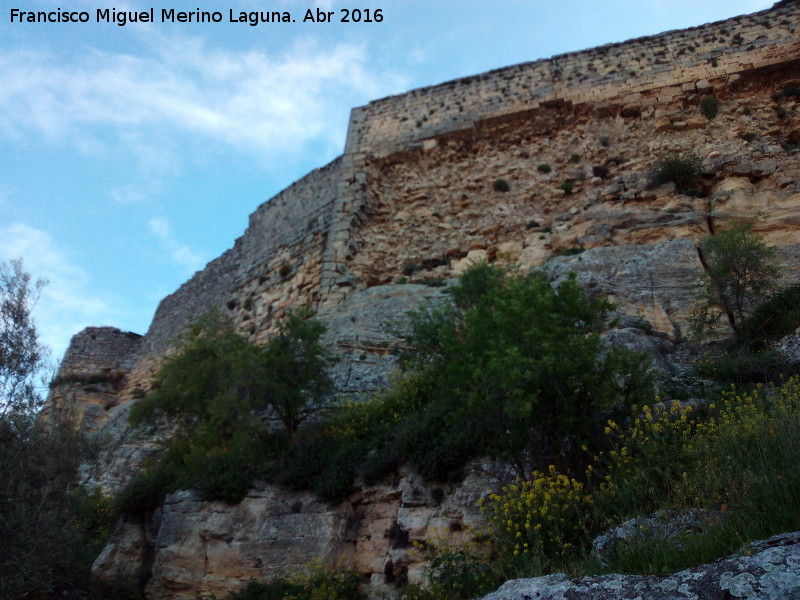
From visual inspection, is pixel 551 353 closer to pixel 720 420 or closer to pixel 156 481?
pixel 720 420

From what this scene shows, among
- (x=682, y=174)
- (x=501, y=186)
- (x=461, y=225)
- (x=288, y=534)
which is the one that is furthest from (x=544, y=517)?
(x=501, y=186)

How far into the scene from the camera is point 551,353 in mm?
5945

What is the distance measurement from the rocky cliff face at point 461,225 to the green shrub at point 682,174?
0.14m

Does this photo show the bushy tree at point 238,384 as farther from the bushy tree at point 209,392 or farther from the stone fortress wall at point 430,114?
the stone fortress wall at point 430,114

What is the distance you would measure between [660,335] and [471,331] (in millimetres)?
2660

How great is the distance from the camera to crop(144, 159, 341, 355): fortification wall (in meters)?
14.4

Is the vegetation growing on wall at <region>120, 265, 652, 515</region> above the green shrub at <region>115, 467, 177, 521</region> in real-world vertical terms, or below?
above

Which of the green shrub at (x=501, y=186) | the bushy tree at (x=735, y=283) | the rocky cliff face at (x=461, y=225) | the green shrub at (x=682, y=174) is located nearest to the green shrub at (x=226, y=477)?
the rocky cliff face at (x=461, y=225)

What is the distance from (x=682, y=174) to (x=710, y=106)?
231 cm

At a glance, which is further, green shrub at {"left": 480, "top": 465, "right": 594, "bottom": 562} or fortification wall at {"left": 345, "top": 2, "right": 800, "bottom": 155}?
fortification wall at {"left": 345, "top": 2, "right": 800, "bottom": 155}

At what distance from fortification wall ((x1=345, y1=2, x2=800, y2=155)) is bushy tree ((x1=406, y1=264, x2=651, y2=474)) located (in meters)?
8.35

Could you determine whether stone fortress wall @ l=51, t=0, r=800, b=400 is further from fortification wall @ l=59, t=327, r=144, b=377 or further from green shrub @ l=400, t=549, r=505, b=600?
green shrub @ l=400, t=549, r=505, b=600

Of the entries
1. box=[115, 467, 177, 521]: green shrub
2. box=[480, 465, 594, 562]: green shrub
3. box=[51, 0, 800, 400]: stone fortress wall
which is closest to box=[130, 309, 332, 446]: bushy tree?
box=[115, 467, 177, 521]: green shrub

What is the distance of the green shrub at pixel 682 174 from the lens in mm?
11133
